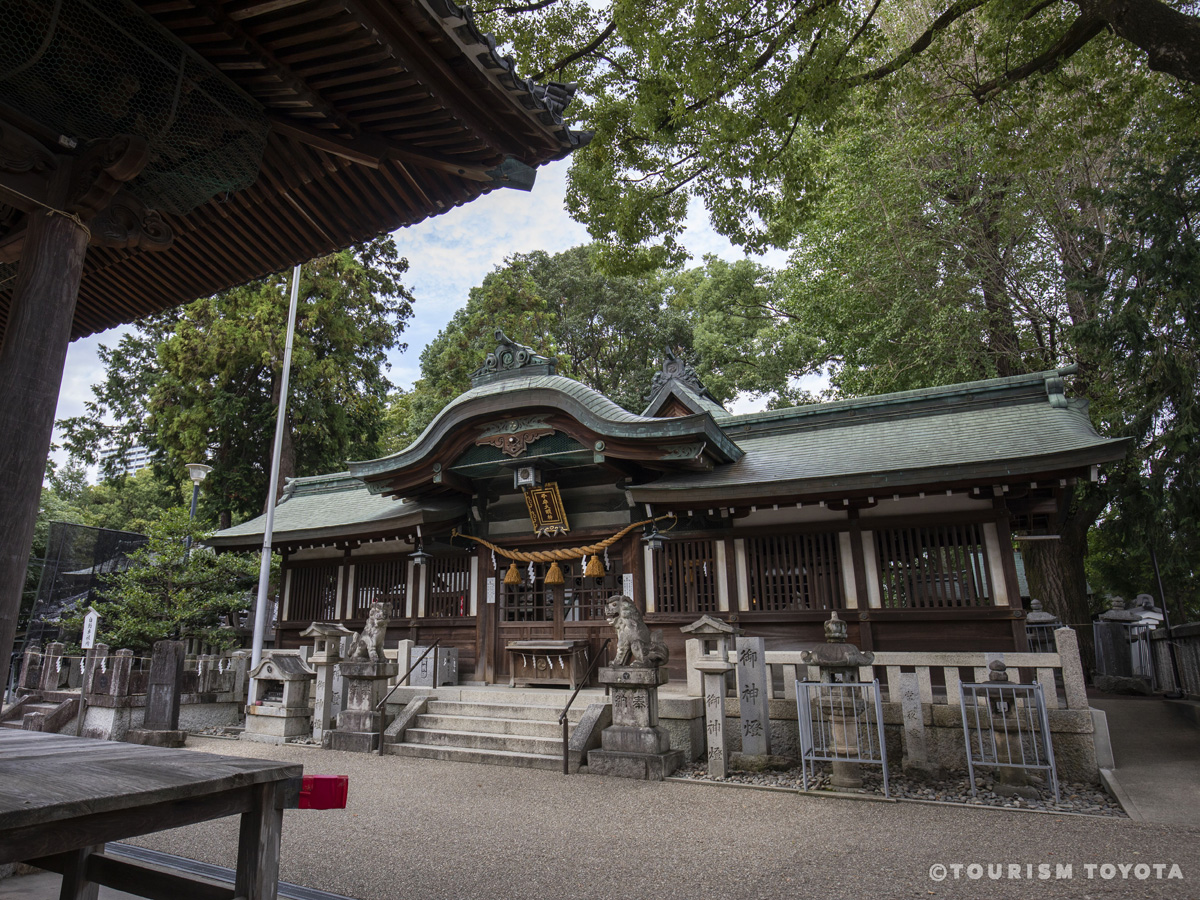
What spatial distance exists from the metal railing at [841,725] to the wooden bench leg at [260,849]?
5563 millimetres

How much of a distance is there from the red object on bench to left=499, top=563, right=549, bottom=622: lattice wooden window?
9.54m

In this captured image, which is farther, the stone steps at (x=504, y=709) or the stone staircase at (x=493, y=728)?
the stone steps at (x=504, y=709)

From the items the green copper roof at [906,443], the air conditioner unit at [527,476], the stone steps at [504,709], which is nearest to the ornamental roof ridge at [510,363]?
the air conditioner unit at [527,476]

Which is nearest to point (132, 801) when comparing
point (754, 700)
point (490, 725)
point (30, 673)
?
point (754, 700)

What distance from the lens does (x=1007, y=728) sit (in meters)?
7.19

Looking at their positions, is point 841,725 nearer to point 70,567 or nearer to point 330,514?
point 330,514

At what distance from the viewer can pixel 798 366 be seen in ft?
78.7

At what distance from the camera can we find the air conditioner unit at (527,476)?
11.9m

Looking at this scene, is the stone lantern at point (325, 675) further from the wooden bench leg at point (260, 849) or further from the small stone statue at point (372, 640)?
the wooden bench leg at point (260, 849)

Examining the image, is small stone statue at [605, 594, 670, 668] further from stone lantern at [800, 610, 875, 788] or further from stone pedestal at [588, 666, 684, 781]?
stone lantern at [800, 610, 875, 788]

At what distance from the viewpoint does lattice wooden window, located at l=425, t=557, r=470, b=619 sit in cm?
1308

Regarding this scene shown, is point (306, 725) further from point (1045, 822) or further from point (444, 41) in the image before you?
point (444, 41)

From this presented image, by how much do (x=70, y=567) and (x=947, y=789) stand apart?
17.8 meters

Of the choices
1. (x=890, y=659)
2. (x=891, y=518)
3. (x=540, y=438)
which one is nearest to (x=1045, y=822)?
(x=890, y=659)
